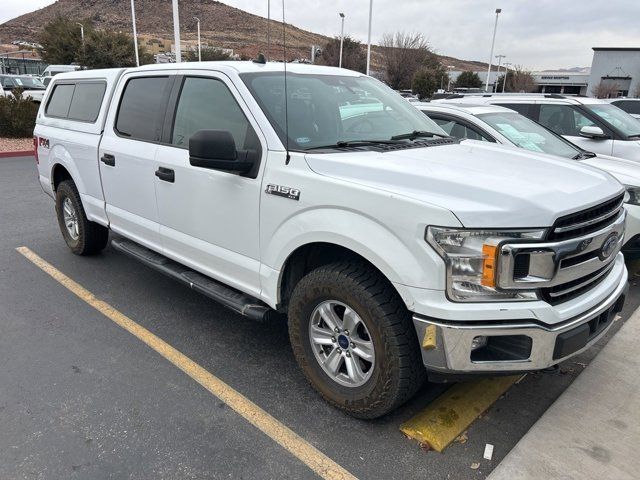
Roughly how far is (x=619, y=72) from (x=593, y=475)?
57640 millimetres

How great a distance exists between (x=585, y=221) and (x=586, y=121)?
5.71 m

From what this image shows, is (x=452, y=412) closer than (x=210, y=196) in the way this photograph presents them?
Yes

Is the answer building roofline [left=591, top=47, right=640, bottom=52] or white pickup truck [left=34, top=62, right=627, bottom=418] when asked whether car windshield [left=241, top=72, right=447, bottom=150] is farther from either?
building roofline [left=591, top=47, right=640, bottom=52]

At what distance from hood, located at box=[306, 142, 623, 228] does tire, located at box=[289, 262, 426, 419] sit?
1.66ft

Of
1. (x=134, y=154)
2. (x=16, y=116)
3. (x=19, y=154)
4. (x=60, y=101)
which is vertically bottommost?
(x=19, y=154)

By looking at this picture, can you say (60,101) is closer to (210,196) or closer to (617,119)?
(210,196)

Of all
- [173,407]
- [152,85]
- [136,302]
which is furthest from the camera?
[136,302]

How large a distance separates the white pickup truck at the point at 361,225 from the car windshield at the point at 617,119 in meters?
4.60

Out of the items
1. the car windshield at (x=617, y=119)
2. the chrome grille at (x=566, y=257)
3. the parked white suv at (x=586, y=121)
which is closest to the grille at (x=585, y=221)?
the chrome grille at (x=566, y=257)

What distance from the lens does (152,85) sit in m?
4.15

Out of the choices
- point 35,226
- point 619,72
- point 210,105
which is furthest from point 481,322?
point 619,72

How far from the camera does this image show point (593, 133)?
6793mm

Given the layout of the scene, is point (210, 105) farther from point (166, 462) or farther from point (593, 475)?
point (593, 475)

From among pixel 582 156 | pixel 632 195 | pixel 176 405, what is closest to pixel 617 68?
pixel 582 156
